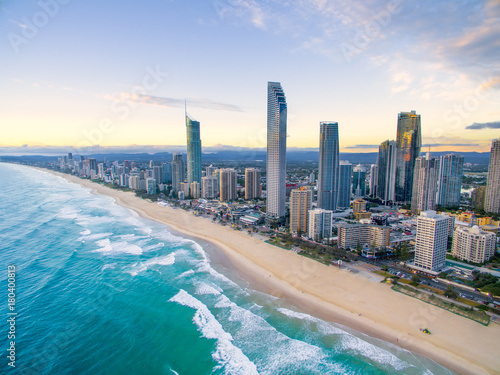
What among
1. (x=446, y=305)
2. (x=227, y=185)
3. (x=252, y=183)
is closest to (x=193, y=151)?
(x=227, y=185)

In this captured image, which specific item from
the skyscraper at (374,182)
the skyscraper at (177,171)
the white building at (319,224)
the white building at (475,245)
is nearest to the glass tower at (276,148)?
the white building at (319,224)

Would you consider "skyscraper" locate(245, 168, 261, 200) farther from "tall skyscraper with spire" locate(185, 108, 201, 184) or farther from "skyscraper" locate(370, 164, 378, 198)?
"skyscraper" locate(370, 164, 378, 198)

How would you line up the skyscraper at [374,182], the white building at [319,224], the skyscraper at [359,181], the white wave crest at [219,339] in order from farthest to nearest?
the skyscraper at [359,181], the skyscraper at [374,182], the white building at [319,224], the white wave crest at [219,339]

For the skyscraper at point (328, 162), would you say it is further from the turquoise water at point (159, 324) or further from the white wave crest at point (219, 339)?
the white wave crest at point (219, 339)

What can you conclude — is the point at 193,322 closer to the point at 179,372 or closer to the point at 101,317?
the point at 179,372

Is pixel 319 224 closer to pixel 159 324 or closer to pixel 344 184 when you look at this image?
pixel 159 324

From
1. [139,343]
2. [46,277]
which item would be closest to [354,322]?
[139,343]
